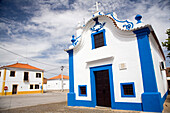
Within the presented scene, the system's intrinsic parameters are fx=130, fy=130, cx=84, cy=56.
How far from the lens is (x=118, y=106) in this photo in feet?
23.0

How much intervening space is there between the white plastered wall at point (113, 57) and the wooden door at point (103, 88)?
22.0 inches

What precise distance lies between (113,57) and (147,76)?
2.09 metres

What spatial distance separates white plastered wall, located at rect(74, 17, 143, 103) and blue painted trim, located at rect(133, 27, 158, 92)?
0.20 metres

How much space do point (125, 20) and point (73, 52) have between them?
14.2ft

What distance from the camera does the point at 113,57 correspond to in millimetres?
7613

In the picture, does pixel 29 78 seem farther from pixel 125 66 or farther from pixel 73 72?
pixel 125 66

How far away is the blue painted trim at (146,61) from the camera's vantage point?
244 inches

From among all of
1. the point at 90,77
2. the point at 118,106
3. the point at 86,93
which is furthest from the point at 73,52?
the point at 118,106

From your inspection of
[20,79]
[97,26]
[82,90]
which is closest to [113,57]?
[97,26]

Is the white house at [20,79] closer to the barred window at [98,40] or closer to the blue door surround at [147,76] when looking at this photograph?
the barred window at [98,40]

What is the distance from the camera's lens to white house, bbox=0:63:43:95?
24642mm

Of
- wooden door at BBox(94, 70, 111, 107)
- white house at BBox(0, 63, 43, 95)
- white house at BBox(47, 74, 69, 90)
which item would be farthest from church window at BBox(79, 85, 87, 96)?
white house at BBox(47, 74, 69, 90)

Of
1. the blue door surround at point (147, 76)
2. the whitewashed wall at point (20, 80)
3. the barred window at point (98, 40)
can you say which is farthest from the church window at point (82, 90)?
the whitewashed wall at point (20, 80)

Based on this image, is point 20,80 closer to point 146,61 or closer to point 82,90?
point 82,90
